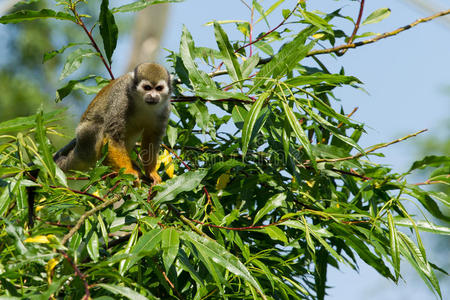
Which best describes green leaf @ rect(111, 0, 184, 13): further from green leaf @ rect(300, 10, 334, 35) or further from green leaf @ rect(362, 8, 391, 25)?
green leaf @ rect(362, 8, 391, 25)

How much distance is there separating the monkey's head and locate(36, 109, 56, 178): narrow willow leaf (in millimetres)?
1764

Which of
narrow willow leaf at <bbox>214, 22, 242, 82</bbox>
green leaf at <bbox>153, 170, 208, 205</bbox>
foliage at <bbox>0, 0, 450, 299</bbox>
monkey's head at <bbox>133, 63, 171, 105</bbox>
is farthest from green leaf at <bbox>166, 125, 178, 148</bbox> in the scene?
monkey's head at <bbox>133, 63, 171, 105</bbox>

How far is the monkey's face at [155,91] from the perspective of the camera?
380 cm

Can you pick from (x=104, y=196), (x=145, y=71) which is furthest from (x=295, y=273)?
(x=145, y=71)

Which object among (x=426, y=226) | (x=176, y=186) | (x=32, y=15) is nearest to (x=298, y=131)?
(x=176, y=186)

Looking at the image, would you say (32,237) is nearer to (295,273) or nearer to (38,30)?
(295,273)

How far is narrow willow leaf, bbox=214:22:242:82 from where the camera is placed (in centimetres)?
280

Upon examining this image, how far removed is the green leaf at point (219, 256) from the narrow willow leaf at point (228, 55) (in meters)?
1.06

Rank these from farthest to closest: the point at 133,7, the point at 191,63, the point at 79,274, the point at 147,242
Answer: the point at 133,7, the point at 191,63, the point at 147,242, the point at 79,274

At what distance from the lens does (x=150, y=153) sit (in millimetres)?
3891

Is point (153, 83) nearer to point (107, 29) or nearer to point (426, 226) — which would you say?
point (107, 29)

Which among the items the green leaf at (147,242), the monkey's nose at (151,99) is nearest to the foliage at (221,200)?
the green leaf at (147,242)

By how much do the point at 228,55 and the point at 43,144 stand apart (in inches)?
47.9

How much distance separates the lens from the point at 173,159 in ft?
9.88
